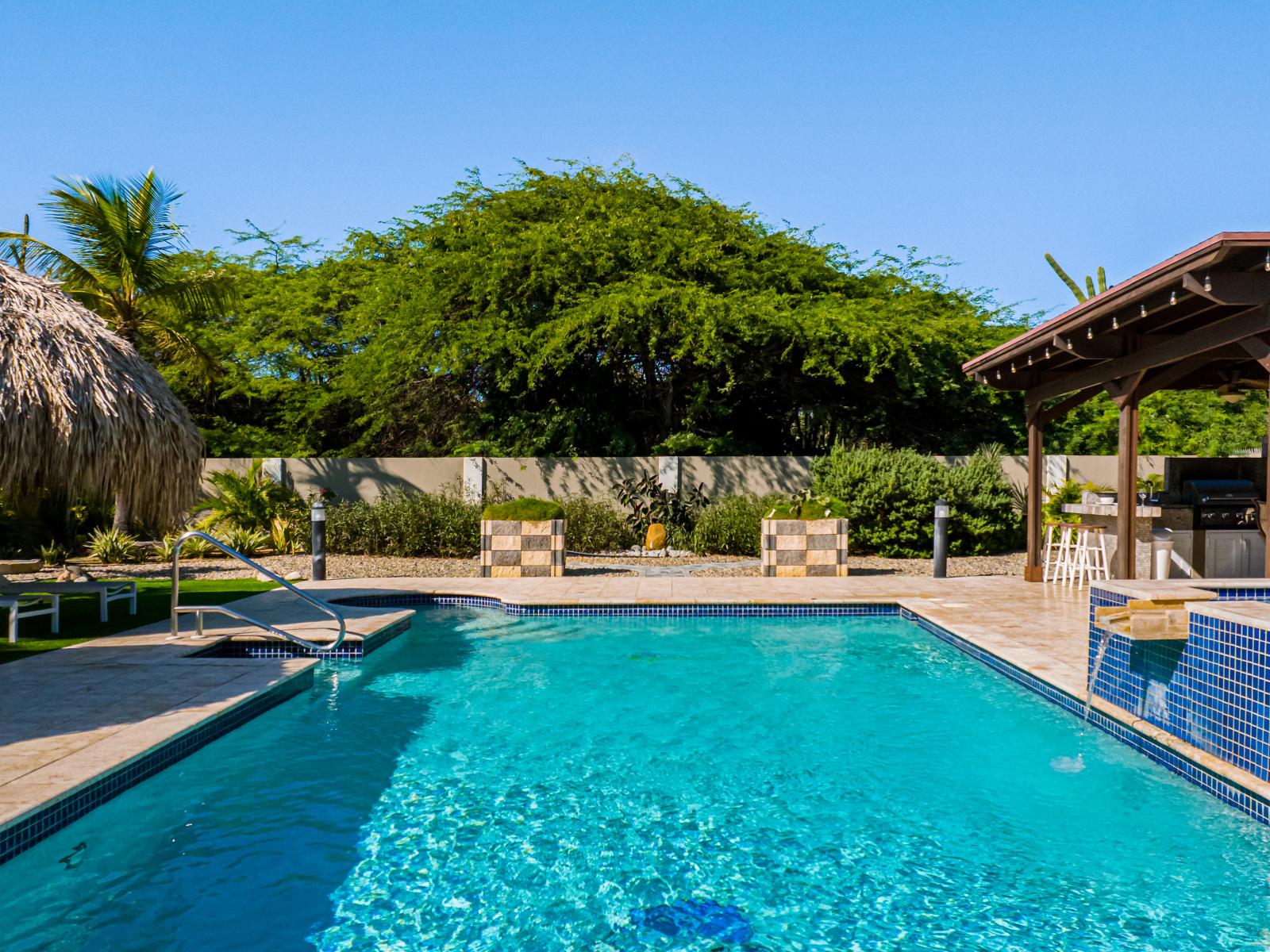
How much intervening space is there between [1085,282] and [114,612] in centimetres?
2565

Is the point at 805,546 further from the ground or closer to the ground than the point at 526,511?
closer to the ground

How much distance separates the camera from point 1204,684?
16.0ft

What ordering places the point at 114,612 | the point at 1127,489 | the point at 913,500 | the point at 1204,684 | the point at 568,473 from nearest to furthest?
1. the point at 1204,684
2. the point at 114,612
3. the point at 1127,489
4. the point at 913,500
5. the point at 568,473

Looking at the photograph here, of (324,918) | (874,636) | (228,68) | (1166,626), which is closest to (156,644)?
(324,918)

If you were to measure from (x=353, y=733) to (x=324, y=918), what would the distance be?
8.33 ft

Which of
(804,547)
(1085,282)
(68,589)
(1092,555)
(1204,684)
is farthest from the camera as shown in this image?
(1085,282)

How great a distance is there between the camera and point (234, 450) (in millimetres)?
20391

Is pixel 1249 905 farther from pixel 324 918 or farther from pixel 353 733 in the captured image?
pixel 353 733

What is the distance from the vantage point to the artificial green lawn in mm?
7556

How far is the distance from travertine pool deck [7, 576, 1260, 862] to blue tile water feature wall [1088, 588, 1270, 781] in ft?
0.67

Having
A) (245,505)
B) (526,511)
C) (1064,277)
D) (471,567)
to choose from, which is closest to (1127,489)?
(526,511)

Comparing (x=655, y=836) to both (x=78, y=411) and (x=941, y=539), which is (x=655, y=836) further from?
(x=941, y=539)

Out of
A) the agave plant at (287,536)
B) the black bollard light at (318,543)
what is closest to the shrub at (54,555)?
the agave plant at (287,536)

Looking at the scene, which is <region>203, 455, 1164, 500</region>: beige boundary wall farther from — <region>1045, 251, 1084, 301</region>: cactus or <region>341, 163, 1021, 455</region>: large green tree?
<region>1045, 251, 1084, 301</region>: cactus
